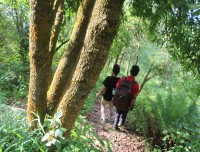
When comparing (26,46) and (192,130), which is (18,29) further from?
(192,130)

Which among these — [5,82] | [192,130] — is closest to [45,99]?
[192,130]

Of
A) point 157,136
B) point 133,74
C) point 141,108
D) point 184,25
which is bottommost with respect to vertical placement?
point 157,136

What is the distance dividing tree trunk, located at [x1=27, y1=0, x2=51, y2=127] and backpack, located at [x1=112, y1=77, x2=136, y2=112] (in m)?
2.72

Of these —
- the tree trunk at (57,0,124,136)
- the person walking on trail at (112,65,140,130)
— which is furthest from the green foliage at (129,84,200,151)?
the tree trunk at (57,0,124,136)

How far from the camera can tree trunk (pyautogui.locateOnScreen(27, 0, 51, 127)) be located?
300cm

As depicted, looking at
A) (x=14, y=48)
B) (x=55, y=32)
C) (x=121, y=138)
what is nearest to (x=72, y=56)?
(x=55, y=32)

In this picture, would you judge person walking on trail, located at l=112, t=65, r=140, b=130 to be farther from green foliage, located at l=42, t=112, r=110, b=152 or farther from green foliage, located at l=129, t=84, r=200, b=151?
green foliage, located at l=42, t=112, r=110, b=152

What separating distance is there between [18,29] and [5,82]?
9.98 feet

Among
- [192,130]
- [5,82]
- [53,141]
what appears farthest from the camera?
[5,82]

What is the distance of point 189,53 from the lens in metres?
3.79

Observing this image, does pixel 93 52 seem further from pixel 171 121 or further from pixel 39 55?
pixel 171 121

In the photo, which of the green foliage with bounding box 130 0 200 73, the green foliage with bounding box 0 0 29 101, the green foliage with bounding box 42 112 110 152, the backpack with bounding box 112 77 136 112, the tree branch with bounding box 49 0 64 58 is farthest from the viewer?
the green foliage with bounding box 0 0 29 101

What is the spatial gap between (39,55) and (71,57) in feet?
1.88

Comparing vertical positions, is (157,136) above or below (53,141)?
below
